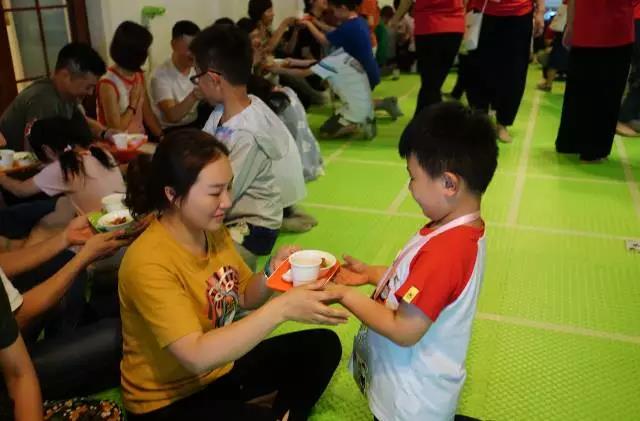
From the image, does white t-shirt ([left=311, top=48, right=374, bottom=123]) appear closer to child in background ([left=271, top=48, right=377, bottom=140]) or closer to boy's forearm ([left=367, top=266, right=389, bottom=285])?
child in background ([left=271, top=48, right=377, bottom=140])

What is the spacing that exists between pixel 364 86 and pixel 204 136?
3.39 m

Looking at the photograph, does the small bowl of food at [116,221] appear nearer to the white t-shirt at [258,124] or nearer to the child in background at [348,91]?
the white t-shirt at [258,124]

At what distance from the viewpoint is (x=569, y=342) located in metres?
2.12

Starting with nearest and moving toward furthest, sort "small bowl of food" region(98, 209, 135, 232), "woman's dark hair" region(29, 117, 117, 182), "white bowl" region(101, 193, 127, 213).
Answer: "small bowl of food" region(98, 209, 135, 232) < "white bowl" region(101, 193, 127, 213) < "woman's dark hair" region(29, 117, 117, 182)

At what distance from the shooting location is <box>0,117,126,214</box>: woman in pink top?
2.19 m

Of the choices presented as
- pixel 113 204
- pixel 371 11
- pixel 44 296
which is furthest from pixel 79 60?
pixel 371 11

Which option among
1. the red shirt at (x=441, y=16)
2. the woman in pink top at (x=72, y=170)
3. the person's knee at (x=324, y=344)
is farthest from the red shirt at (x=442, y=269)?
the red shirt at (x=441, y=16)

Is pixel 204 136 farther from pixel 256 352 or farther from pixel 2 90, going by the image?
pixel 2 90

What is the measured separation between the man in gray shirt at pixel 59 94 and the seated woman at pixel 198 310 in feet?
5.06

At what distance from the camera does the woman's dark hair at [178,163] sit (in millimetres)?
1358

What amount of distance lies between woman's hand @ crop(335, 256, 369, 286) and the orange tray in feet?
0.14

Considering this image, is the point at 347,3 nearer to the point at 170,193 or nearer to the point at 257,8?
the point at 257,8

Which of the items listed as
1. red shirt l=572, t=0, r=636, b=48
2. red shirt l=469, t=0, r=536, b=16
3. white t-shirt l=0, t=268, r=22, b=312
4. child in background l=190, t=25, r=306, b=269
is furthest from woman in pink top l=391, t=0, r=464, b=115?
white t-shirt l=0, t=268, r=22, b=312

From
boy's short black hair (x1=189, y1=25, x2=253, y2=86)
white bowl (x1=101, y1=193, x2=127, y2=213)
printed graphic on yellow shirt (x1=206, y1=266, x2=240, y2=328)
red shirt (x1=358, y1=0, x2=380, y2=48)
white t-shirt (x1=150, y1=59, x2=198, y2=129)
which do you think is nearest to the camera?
printed graphic on yellow shirt (x1=206, y1=266, x2=240, y2=328)
